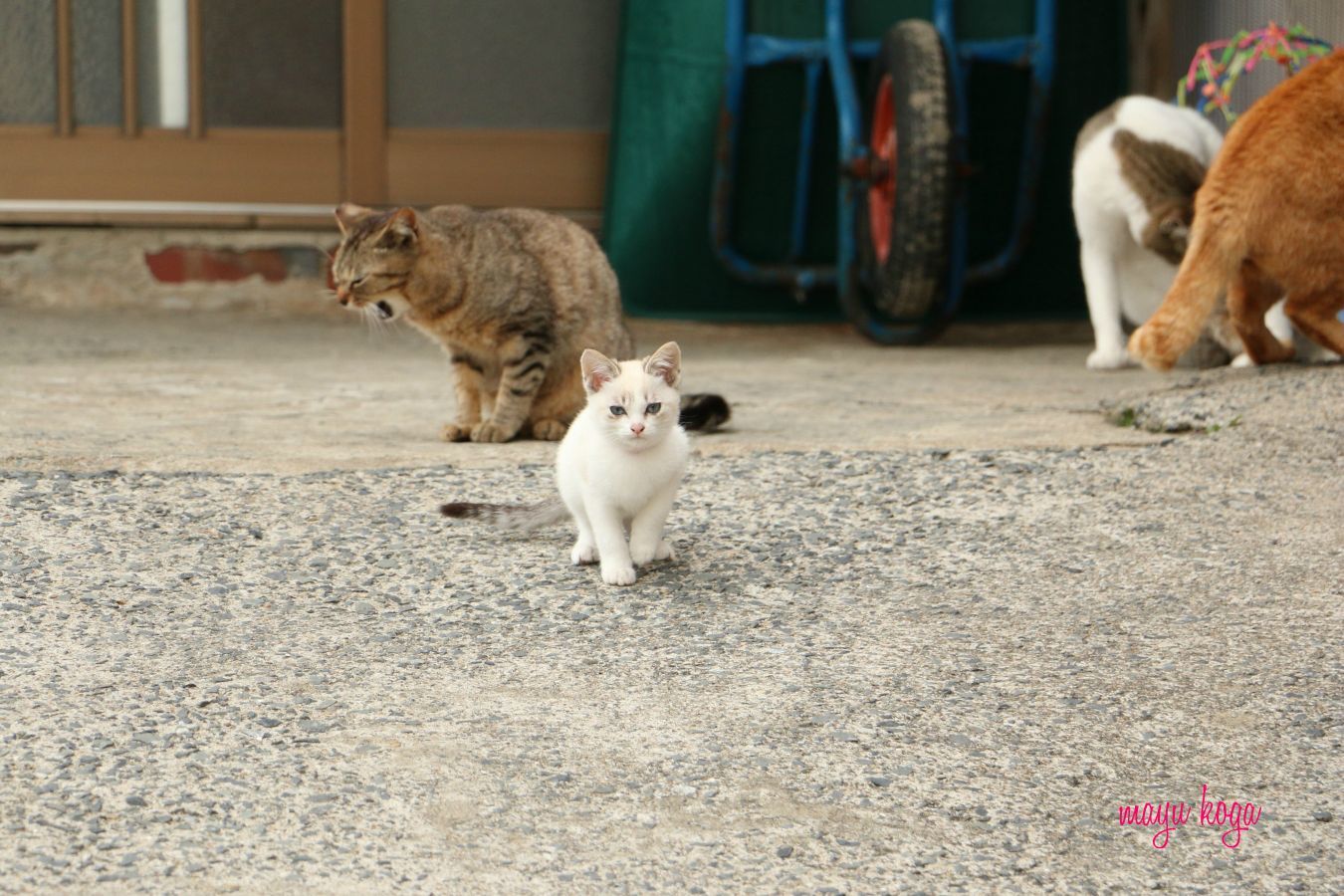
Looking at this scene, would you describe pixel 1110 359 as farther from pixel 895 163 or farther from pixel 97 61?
pixel 97 61

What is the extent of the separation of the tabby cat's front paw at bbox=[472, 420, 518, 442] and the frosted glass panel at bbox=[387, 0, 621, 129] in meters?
3.26

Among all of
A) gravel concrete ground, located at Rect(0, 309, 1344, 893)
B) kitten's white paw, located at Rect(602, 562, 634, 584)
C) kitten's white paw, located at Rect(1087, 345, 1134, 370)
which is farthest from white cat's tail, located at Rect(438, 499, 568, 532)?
kitten's white paw, located at Rect(1087, 345, 1134, 370)

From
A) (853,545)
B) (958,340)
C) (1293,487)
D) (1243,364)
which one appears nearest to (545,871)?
(853,545)

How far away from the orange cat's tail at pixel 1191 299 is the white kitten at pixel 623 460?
1.53 m

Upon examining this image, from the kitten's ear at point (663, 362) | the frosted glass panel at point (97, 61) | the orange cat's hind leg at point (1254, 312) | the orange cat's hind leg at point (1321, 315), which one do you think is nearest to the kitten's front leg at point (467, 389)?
the kitten's ear at point (663, 362)

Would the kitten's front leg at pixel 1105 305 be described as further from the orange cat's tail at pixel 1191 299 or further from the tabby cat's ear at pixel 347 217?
the tabby cat's ear at pixel 347 217

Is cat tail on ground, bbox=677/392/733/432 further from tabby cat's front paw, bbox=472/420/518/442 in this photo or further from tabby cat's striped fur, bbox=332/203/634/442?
tabby cat's front paw, bbox=472/420/518/442

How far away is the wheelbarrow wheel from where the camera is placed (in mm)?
5586

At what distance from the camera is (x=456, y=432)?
3.95m

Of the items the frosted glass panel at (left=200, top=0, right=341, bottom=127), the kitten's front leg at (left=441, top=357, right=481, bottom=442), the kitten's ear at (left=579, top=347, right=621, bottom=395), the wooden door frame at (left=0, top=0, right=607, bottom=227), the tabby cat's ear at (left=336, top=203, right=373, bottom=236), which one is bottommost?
the kitten's front leg at (left=441, top=357, right=481, bottom=442)

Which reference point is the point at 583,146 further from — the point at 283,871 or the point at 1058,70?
the point at 283,871

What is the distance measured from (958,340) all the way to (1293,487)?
302 cm

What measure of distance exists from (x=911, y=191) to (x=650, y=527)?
3002 mm

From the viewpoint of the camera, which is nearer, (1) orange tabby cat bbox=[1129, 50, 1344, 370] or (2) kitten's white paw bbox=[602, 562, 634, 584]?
(2) kitten's white paw bbox=[602, 562, 634, 584]
